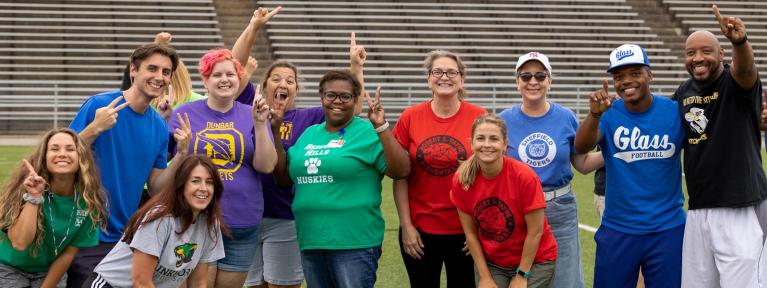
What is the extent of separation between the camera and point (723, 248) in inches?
186

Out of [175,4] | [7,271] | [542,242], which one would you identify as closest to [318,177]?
[542,242]

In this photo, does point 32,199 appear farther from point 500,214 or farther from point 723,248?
point 723,248

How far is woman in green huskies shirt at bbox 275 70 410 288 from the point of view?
483 cm

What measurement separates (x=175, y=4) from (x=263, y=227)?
65.4 feet

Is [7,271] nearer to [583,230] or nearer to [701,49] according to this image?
[701,49]

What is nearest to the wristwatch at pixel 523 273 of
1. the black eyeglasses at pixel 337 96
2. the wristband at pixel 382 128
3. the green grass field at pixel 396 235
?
the wristband at pixel 382 128

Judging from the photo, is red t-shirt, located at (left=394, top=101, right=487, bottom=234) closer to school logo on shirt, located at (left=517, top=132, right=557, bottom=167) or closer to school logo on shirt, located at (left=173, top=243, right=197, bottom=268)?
school logo on shirt, located at (left=517, top=132, right=557, bottom=167)

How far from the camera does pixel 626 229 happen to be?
16.0 feet

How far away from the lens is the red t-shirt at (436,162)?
4.95 meters

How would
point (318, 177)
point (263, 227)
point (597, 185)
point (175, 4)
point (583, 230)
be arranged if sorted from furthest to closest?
point (175, 4), point (583, 230), point (597, 185), point (263, 227), point (318, 177)

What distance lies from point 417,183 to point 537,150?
65cm

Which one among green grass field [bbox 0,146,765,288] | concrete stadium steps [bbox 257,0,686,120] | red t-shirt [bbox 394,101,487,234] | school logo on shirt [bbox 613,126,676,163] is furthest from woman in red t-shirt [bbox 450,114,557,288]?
concrete stadium steps [bbox 257,0,686,120]

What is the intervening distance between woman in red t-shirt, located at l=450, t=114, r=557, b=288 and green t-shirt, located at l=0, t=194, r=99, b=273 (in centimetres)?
183

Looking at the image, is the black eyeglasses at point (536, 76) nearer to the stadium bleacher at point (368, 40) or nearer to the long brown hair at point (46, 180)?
the long brown hair at point (46, 180)
